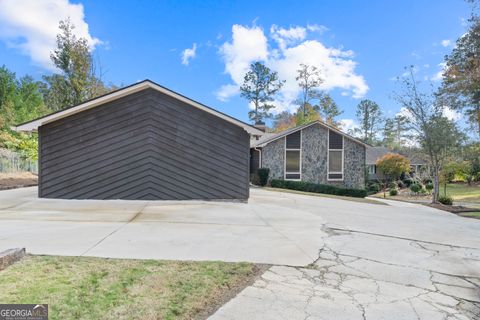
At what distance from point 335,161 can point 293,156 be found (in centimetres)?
313

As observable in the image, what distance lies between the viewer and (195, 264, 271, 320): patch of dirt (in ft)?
9.05

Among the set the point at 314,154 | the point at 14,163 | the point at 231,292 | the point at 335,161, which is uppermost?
the point at 314,154

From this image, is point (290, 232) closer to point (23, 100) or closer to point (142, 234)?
point (142, 234)

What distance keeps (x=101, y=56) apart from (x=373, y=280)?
23.8 m

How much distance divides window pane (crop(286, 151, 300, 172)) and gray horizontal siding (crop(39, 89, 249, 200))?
1132cm

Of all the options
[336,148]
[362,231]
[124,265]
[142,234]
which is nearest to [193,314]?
[124,265]

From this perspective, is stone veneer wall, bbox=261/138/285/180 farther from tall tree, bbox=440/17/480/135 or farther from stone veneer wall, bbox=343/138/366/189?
tall tree, bbox=440/17/480/135

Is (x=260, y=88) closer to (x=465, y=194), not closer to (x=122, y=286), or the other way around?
(x=465, y=194)

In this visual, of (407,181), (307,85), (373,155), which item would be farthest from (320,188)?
(307,85)

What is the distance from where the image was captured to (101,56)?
882 inches

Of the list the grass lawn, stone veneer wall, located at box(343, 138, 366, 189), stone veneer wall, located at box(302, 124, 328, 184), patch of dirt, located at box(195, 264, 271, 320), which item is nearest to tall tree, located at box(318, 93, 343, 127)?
stone veneer wall, located at box(343, 138, 366, 189)

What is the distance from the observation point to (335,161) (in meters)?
21.8

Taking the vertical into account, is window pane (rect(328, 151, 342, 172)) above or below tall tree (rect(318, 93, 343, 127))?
below

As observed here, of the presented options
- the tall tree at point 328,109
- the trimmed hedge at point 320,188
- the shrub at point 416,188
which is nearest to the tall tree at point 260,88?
the tall tree at point 328,109
